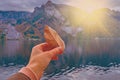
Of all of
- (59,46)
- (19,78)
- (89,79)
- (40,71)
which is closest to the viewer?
(19,78)

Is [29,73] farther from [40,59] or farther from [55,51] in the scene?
[55,51]

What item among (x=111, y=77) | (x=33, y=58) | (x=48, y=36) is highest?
(x=48, y=36)

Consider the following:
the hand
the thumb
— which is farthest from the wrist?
the thumb

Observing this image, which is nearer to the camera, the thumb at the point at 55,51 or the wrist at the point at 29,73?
the wrist at the point at 29,73

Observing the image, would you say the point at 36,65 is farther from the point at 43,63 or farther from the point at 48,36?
the point at 48,36

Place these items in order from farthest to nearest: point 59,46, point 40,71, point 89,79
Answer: point 89,79 < point 59,46 < point 40,71

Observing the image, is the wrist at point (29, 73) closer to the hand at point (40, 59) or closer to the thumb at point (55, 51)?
the hand at point (40, 59)

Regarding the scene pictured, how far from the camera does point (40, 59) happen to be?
1.68m

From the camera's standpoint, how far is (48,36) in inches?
67.5

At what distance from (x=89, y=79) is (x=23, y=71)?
260 ft

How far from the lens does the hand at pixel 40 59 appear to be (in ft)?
5.40

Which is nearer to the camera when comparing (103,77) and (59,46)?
(59,46)

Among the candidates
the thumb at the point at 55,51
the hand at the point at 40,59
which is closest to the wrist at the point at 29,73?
the hand at the point at 40,59

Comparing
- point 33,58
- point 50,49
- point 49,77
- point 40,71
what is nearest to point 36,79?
point 40,71
